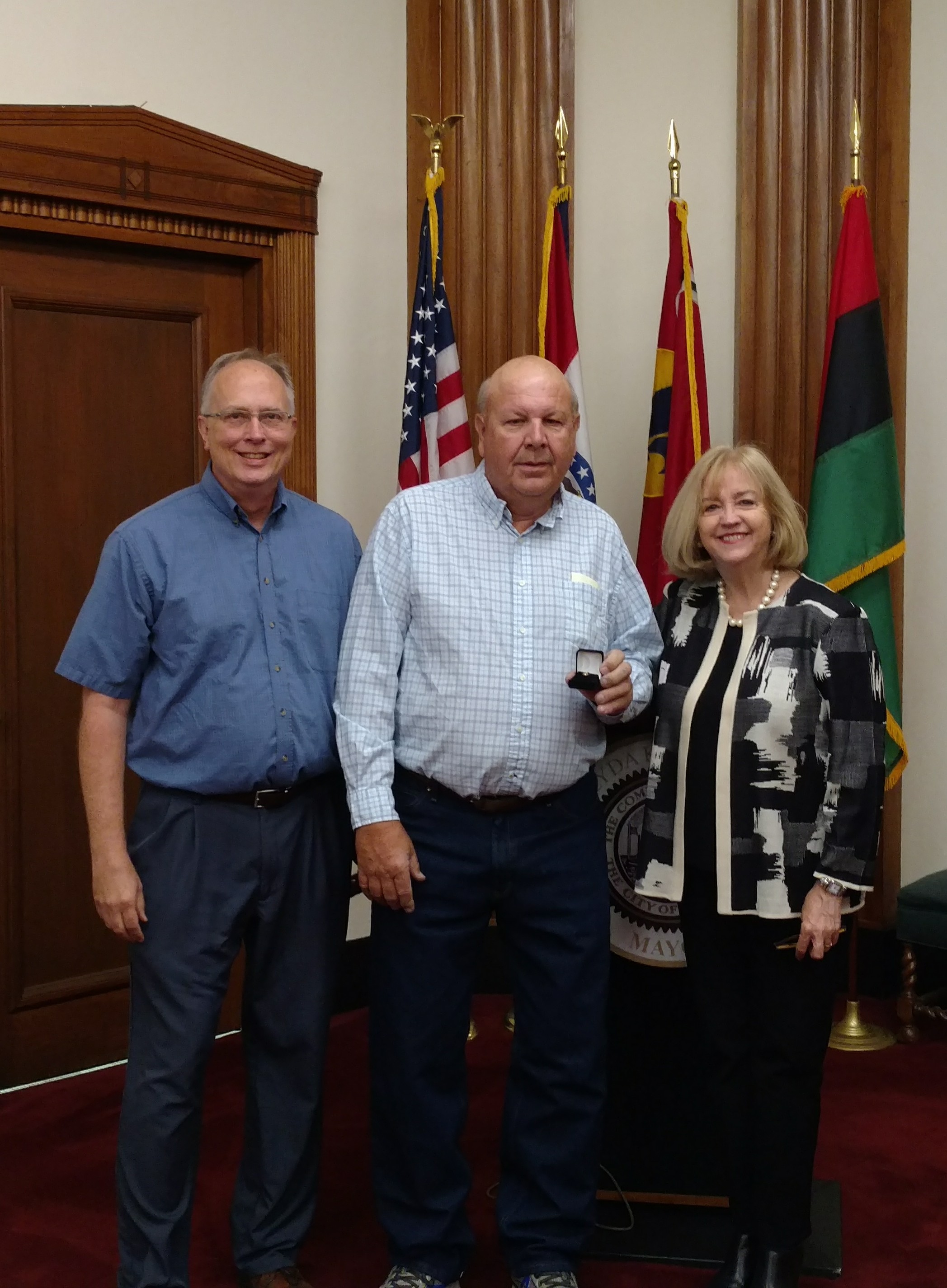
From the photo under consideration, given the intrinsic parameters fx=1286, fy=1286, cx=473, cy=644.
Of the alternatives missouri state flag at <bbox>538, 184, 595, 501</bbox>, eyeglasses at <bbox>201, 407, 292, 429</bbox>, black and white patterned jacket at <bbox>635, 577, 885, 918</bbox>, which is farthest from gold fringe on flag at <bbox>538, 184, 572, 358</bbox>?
black and white patterned jacket at <bbox>635, 577, 885, 918</bbox>

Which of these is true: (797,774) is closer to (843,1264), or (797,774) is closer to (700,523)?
(700,523)

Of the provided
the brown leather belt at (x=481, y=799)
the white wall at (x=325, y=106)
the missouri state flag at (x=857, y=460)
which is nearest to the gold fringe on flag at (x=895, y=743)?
the missouri state flag at (x=857, y=460)

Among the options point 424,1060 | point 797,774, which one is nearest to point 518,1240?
point 424,1060

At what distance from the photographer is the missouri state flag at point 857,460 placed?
324cm

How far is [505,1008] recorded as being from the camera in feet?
12.5

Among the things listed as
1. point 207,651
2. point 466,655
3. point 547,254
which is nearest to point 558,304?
point 547,254

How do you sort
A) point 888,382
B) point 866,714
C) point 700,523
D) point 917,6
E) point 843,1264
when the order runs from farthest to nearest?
point 917,6
point 888,382
point 843,1264
point 700,523
point 866,714

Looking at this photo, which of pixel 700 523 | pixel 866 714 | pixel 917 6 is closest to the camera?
pixel 866 714

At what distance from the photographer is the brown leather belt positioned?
2150 mm

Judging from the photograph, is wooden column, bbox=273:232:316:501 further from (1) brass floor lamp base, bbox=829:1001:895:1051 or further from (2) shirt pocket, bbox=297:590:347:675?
(1) brass floor lamp base, bbox=829:1001:895:1051

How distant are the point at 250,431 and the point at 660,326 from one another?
171cm

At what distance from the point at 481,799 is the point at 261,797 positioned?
0.36 m

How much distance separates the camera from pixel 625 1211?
252 cm

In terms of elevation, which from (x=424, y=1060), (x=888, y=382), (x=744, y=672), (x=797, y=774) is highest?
(x=888, y=382)
